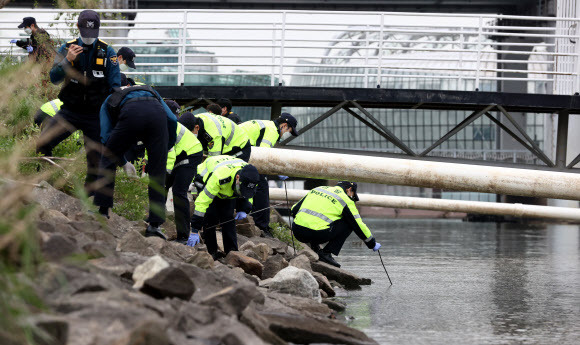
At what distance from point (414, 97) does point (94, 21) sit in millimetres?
9144

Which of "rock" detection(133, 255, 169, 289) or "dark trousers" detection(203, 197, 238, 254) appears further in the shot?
"dark trousers" detection(203, 197, 238, 254)

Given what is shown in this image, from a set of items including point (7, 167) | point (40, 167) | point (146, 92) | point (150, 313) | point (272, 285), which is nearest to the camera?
point (150, 313)

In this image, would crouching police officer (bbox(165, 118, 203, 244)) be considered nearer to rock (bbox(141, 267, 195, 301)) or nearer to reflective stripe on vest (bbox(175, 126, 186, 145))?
reflective stripe on vest (bbox(175, 126, 186, 145))

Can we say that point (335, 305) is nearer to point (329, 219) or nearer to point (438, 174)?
point (438, 174)

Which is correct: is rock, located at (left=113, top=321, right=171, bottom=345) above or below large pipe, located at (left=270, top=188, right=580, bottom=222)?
above

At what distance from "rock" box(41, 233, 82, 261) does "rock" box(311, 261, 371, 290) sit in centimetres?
443

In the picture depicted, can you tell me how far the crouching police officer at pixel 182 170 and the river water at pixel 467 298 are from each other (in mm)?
1589

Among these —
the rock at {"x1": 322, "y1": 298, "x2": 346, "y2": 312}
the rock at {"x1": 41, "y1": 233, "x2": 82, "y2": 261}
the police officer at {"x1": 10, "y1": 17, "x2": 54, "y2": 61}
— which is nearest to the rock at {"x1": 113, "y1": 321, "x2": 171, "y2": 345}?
the rock at {"x1": 41, "y1": 233, "x2": 82, "y2": 261}

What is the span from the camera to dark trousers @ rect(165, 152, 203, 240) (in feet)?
26.0

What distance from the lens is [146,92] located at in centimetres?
690

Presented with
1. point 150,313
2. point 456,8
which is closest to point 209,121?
point 150,313

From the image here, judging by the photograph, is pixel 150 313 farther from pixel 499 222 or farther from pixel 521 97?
pixel 499 222

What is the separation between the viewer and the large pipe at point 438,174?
22.3ft

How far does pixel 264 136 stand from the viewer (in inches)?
443
